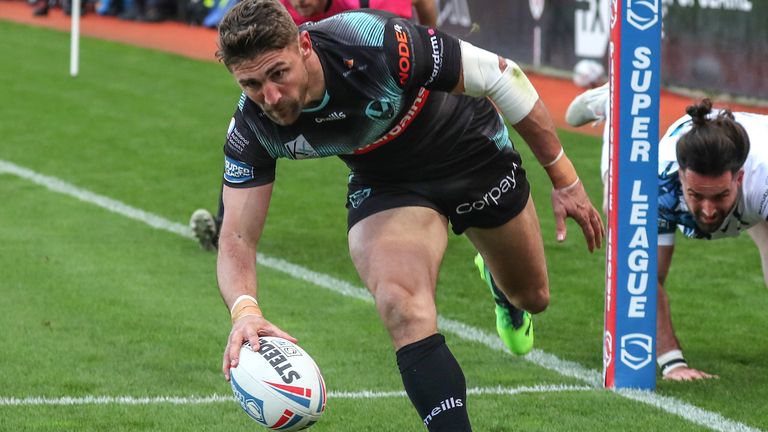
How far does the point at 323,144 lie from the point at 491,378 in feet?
6.40

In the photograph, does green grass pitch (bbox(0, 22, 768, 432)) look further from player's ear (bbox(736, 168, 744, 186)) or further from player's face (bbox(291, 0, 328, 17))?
player's face (bbox(291, 0, 328, 17))

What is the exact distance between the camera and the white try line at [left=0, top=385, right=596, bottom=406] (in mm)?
6254

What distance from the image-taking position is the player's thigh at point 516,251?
593cm

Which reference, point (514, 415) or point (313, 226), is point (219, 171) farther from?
point (514, 415)

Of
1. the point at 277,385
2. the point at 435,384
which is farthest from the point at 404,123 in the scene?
the point at 277,385

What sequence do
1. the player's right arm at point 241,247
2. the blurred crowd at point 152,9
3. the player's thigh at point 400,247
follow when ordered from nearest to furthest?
the player's right arm at point 241,247 → the player's thigh at point 400,247 → the blurred crowd at point 152,9

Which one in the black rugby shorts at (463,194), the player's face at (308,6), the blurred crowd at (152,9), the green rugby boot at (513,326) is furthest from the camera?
the blurred crowd at (152,9)

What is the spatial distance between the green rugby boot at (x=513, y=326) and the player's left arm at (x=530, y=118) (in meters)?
1.56

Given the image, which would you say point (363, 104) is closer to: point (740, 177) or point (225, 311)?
point (740, 177)

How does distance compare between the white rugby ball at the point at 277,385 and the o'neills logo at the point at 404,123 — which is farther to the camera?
the o'neills logo at the point at 404,123

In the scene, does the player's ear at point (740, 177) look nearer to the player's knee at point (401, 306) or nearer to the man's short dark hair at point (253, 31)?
the player's knee at point (401, 306)

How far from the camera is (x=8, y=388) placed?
6484 mm

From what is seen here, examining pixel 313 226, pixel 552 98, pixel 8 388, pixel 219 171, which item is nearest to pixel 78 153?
pixel 219 171

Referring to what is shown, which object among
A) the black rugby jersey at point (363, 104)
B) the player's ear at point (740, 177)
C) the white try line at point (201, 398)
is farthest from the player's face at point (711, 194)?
the black rugby jersey at point (363, 104)
